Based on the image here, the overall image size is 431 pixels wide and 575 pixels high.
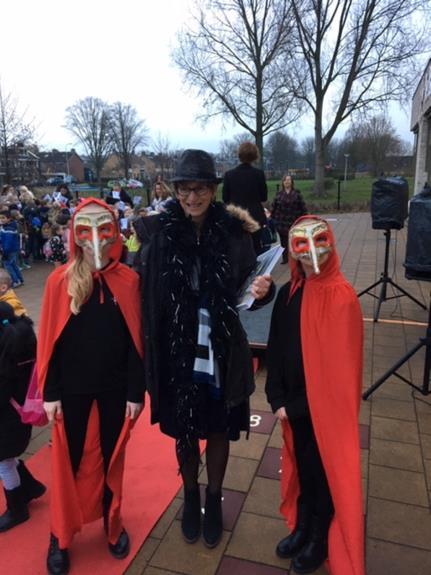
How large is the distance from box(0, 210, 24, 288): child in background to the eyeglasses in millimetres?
8026

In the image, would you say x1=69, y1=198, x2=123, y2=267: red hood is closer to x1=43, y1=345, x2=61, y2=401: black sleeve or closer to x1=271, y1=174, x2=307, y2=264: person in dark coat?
x1=43, y1=345, x2=61, y2=401: black sleeve

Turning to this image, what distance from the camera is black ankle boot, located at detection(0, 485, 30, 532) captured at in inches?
104

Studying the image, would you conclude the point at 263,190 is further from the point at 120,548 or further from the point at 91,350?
the point at 120,548

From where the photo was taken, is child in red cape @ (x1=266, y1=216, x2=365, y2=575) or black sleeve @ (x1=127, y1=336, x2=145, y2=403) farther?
black sleeve @ (x1=127, y1=336, x2=145, y2=403)

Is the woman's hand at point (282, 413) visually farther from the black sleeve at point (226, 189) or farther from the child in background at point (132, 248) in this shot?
the black sleeve at point (226, 189)

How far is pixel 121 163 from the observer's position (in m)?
47.2

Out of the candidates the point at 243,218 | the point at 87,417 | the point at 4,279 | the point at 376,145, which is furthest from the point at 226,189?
the point at 376,145

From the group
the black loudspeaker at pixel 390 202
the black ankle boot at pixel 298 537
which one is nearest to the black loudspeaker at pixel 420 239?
the black loudspeaker at pixel 390 202

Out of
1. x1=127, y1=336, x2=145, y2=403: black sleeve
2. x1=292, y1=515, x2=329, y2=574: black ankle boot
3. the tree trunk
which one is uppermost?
the tree trunk

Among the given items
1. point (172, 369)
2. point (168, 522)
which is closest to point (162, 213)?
point (172, 369)

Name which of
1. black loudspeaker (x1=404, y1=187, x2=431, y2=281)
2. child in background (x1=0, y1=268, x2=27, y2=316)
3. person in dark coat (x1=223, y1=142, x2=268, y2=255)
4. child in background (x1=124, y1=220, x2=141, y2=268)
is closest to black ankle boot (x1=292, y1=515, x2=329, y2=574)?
child in background (x1=124, y1=220, x2=141, y2=268)

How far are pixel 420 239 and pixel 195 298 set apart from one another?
7.37ft

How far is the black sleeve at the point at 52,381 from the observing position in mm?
2217

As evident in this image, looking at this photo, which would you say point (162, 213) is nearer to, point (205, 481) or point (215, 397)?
point (215, 397)
